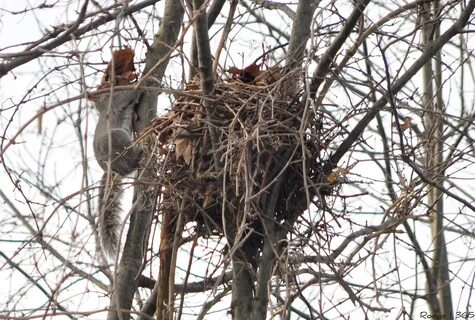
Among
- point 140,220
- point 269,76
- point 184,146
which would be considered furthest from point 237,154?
point 140,220

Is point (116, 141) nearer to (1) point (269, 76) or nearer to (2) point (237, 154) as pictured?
(1) point (269, 76)

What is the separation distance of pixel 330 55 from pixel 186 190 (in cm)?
91

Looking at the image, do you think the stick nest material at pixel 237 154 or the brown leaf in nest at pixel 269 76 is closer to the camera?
the stick nest material at pixel 237 154

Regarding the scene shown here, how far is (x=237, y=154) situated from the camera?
14.6 feet

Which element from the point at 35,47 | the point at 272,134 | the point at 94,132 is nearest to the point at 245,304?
the point at 272,134

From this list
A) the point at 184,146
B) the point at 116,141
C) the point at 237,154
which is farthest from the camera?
the point at 116,141

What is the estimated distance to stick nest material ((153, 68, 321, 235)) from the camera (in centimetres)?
442

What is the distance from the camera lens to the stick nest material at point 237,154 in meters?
4.42

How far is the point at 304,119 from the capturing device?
4301mm

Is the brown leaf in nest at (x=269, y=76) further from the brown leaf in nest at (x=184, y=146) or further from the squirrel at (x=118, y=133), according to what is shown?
the squirrel at (x=118, y=133)

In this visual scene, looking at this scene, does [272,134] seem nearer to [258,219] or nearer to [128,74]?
[258,219]

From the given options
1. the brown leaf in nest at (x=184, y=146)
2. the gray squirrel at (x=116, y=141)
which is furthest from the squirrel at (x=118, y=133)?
the brown leaf in nest at (x=184, y=146)

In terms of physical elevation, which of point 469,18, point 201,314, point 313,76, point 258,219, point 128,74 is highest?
point 128,74

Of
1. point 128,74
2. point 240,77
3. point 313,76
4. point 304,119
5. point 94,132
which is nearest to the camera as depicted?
point 304,119
